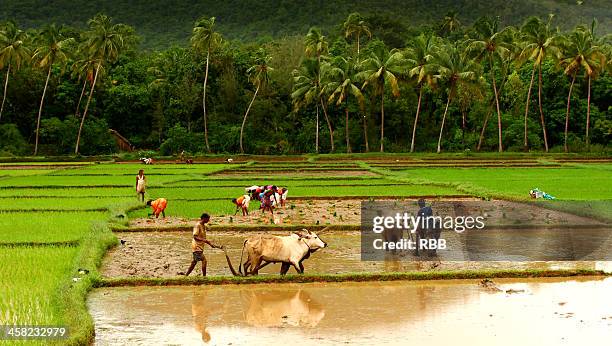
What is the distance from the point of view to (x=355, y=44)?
70875 millimetres

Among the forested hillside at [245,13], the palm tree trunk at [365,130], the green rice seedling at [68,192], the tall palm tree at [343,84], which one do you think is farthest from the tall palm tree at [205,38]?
the forested hillside at [245,13]

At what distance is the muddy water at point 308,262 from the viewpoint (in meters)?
12.7

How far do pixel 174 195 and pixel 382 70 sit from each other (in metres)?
28.6

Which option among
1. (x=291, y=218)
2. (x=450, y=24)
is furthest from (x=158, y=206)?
(x=450, y=24)

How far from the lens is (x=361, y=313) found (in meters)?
9.77

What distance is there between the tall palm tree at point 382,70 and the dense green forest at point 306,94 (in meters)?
0.13

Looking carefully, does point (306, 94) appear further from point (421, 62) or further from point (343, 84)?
point (421, 62)

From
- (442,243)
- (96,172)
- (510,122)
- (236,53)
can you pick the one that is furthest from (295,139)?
(442,243)

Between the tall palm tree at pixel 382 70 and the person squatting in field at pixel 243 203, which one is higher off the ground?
the tall palm tree at pixel 382 70

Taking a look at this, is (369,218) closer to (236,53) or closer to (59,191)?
(59,191)

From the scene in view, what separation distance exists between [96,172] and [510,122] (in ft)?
100

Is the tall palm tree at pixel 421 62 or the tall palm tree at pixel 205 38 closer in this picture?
the tall palm tree at pixel 421 62

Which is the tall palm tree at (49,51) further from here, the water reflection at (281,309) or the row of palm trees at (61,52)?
the water reflection at (281,309)

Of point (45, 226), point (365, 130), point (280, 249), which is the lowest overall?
point (280, 249)
